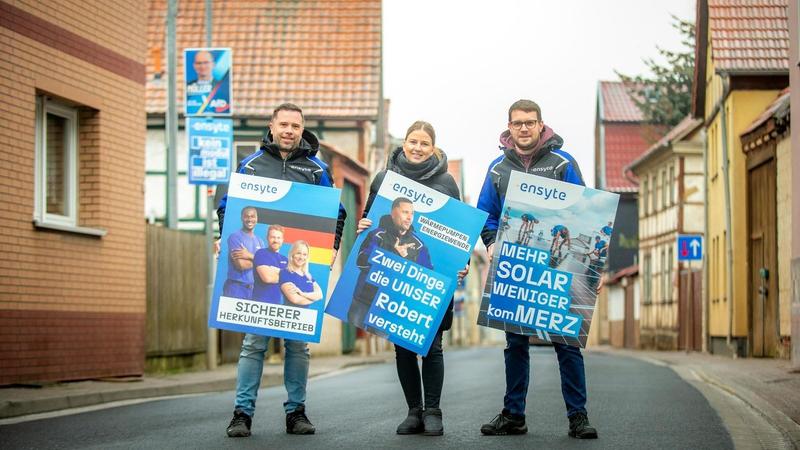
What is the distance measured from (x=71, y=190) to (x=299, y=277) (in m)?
7.62

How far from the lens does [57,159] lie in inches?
613

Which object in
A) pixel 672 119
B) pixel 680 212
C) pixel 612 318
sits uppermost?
pixel 672 119

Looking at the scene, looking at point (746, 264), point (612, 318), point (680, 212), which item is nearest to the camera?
point (746, 264)

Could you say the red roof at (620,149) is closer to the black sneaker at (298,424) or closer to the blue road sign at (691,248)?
the blue road sign at (691,248)

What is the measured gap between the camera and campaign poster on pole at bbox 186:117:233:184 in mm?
19750

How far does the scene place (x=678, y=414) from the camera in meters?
10.5

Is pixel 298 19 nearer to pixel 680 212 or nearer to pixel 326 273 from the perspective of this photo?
pixel 680 212

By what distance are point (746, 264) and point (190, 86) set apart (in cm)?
1257

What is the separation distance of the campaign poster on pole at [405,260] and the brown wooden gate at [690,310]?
1066 inches

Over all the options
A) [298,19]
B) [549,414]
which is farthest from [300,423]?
[298,19]

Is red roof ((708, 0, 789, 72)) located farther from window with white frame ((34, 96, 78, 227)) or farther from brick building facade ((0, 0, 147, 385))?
window with white frame ((34, 96, 78, 227))

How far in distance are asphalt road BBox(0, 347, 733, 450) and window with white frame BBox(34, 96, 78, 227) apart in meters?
2.93

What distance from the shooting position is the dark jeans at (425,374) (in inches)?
334

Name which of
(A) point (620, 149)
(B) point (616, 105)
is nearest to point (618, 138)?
(A) point (620, 149)
